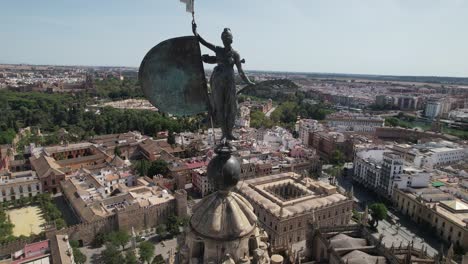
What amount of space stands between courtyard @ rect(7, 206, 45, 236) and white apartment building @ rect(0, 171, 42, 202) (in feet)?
9.48

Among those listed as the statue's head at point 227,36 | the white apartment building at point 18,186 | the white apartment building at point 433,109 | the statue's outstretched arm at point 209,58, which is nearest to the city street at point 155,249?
the white apartment building at point 18,186

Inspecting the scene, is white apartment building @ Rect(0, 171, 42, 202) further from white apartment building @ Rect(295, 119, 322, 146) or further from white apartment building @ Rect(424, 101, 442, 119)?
white apartment building @ Rect(424, 101, 442, 119)

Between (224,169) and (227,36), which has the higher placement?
(227,36)

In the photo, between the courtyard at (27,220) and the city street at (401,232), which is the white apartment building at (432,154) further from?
the courtyard at (27,220)

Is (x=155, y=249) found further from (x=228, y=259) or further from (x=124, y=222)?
(x=228, y=259)

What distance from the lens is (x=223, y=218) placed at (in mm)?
5320

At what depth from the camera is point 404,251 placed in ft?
75.5

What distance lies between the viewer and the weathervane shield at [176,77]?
5469 mm

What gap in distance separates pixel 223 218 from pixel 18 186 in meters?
46.8

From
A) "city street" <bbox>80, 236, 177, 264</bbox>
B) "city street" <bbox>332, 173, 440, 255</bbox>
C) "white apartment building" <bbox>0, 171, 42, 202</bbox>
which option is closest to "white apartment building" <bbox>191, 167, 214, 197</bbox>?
"city street" <bbox>80, 236, 177, 264</bbox>

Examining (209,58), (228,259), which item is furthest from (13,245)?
(209,58)

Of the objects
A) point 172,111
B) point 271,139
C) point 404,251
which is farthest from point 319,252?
point 271,139

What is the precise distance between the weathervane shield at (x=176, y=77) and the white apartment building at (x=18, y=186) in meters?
45.7

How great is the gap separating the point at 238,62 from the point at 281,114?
99.4 m
